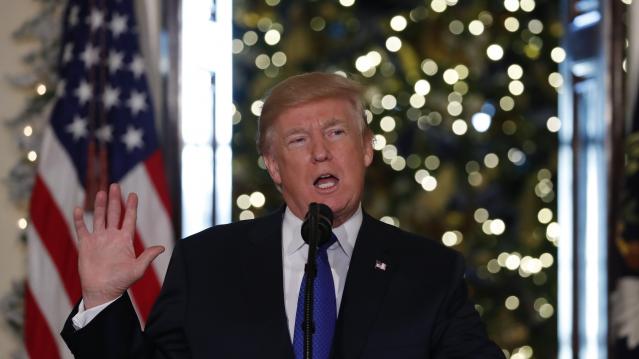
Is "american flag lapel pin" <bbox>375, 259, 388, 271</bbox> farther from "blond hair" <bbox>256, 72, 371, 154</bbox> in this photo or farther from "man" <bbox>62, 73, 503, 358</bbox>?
"blond hair" <bbox>256, 72, 371, 154</bbox>

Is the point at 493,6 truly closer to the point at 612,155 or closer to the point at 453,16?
the point at 453,16

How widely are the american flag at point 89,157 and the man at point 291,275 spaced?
2095 millimetres

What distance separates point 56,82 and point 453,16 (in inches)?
80.9

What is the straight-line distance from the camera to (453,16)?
18.5 ft

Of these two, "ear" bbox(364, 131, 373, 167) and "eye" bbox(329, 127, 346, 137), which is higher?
"eye" bbox(329, 127, 346, 137)

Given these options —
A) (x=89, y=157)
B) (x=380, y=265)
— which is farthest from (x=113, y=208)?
(x=89, y=157)

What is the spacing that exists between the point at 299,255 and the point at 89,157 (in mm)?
2363

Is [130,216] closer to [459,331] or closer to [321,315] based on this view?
[321,315]

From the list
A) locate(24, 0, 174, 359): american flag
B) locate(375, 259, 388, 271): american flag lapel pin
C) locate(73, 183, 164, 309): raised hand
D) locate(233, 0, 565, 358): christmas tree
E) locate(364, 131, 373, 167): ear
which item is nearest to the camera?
locate(73, 183, 164, 309): raised hand

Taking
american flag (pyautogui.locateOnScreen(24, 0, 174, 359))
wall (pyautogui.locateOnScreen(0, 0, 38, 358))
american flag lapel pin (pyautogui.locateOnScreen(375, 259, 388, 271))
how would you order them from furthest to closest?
wall (pyautogui.locateOnScreen(0, 0, 38, 358)), american flag (pyautogui.locateOnScreen(24, 0, 174, 359)), american flag lapel pin (pyautogui.locateOnScreen(375, 259, 388, 271))

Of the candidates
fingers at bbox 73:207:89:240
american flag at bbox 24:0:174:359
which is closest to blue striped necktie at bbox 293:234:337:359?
fingers at bbox 73:207:89:240

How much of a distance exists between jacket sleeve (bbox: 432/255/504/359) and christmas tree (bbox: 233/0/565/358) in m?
3.18

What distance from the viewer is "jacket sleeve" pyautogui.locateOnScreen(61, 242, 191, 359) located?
2162 mm

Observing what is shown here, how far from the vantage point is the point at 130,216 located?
223cm
